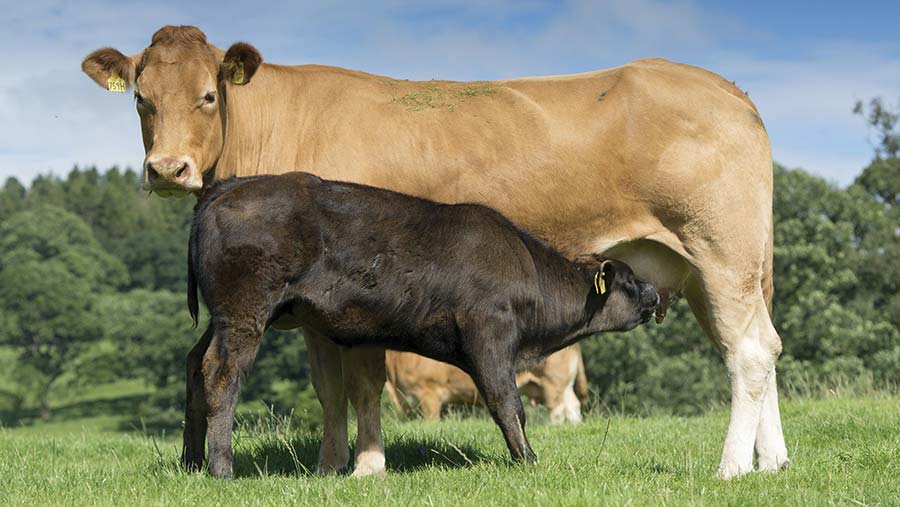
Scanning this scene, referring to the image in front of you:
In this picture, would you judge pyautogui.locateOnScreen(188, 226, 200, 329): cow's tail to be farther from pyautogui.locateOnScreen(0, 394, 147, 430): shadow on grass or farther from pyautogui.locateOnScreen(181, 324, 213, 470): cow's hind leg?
pyautogui.locateOnScreen(0, 394, 147, 430): shadow on grass

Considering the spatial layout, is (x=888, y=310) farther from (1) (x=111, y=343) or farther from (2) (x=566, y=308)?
(1) (x=111, y=343)

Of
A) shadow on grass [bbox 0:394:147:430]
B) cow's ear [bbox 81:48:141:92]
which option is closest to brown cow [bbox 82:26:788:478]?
cow's ear [bbox 81:48:141:92]

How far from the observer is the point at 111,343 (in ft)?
285

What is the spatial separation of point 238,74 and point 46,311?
281 ft

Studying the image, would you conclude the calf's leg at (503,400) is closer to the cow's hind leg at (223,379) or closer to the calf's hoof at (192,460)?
the cow's hind leg at (223,379)

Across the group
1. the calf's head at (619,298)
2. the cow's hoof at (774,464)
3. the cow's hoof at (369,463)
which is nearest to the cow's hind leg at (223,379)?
the cow's hoof at (369,463)

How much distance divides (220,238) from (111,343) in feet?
283

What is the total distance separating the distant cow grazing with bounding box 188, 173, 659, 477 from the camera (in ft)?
20.6

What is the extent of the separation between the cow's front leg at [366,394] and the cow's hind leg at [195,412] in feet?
3.42

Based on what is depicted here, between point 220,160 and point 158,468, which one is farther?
point 220,160

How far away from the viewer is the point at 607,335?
40.4 metres

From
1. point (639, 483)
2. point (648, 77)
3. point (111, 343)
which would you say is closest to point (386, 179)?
point (648, 77)

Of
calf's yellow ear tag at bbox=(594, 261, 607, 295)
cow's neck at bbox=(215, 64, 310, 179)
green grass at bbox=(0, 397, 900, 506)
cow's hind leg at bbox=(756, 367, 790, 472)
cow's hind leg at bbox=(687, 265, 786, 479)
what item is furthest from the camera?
cow's neck at bbox=(215, 64, 310, 179)

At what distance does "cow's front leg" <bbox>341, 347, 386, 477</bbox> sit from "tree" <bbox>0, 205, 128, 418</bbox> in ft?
243
